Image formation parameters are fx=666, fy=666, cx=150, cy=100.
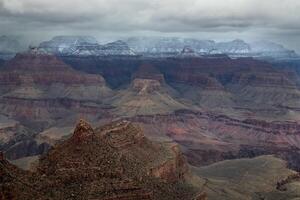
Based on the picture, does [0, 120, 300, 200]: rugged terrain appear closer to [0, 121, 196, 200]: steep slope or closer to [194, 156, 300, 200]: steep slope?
[0, 121, 196, 200]: steep slope

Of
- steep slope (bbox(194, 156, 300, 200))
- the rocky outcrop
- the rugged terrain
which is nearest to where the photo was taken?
the rugged terrain

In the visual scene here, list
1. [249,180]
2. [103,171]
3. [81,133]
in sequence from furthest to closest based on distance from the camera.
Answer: [249,180], [81,133], [103,171]

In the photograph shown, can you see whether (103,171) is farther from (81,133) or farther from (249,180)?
(249,180)

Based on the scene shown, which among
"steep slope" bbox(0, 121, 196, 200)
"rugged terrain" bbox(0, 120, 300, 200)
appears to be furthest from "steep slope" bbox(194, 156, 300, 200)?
"steep slope" bbox(0, 121, 196, 200)

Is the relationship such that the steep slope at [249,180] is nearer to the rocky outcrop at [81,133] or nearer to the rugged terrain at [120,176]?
the rugged terrain at [120,176]

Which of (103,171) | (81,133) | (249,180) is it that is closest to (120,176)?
(103,171)

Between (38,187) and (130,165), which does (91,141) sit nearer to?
(130,165)

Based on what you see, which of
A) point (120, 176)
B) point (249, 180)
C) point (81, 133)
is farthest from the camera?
point (249, 180)

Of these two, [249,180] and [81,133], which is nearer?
[81,133]

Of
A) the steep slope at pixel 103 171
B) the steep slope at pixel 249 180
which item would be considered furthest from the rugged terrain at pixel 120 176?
the steep slope at pixel 249 180
